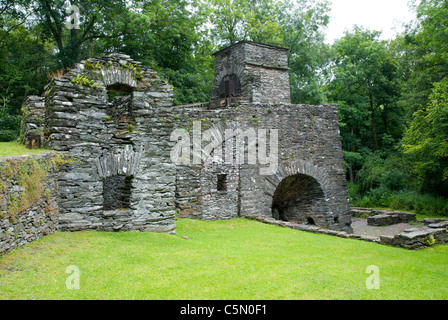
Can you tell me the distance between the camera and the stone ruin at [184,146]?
7.74 m

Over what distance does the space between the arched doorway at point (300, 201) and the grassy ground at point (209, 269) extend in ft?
19.5

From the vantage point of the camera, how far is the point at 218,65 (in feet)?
66.5

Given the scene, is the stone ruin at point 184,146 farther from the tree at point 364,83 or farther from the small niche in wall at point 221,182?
the tree at point 364,83

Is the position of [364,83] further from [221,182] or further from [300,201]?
[221,182]

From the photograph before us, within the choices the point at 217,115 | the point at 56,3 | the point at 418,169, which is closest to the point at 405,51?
the point at 418,169

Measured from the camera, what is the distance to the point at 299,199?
49.5ft

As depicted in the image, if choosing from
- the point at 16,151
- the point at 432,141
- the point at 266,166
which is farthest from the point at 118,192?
the point at 432,141

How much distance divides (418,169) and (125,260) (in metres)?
17.6

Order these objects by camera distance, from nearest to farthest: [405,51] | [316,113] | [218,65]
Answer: [316,113], [218,65], [405,51]

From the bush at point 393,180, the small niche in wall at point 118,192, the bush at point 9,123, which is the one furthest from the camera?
the bush at point 393,180

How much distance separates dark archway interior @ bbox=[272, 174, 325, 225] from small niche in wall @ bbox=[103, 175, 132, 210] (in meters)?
6.80

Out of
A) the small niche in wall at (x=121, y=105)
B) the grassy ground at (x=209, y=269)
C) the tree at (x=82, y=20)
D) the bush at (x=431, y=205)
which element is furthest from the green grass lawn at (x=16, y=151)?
→ the bush at (x=431, y=205)

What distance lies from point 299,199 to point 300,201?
0.10 m

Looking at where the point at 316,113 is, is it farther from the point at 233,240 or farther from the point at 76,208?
the point at 76,208
